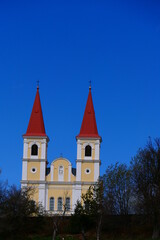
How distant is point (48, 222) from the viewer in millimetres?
75312

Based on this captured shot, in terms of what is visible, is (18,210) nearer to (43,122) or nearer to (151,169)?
(151,169)

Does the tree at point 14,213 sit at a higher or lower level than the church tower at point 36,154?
lower

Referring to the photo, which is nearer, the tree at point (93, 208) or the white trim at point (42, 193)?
the tree at point (93, 208)

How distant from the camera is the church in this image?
9612 centimetres

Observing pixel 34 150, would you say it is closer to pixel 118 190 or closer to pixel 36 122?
pixel 36 122

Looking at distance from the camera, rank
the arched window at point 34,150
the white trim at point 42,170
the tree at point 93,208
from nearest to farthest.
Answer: the tree at point 93,208 → the white trim at point 42,170 → the arched window at point 34,150

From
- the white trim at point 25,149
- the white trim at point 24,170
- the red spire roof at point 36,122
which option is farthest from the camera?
the red spire roof at point 36,122

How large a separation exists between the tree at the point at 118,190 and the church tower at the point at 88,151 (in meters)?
19.7

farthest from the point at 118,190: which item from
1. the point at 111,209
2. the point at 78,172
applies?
the point at 78,172

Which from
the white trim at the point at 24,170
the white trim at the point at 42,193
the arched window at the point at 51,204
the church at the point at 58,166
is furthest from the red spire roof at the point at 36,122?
the arched window at the point at 51,204

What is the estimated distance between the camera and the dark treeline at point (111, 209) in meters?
67.2

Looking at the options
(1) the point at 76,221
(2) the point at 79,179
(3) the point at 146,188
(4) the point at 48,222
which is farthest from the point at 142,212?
(2) the point at 79,179

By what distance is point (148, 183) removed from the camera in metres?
69.2

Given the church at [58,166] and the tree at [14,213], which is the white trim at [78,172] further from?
the tree at [14,213]
